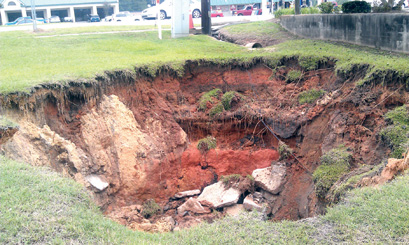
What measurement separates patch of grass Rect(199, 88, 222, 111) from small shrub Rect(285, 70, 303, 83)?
2059 millimetres

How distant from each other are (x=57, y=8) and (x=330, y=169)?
47.6 metres

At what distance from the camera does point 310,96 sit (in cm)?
1001

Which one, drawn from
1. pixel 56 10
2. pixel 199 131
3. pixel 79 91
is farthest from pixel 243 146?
pixel 56 10

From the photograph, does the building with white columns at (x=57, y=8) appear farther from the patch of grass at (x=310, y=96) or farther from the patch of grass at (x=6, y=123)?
the patch of grass at (x=6, y=123)

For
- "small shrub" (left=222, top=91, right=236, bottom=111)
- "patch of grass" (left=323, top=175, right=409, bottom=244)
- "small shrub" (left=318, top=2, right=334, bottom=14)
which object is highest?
"small shrub" (left=318, top=2, right=334, bottom=14)

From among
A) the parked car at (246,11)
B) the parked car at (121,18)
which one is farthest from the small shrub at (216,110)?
the parked car at (246,11)

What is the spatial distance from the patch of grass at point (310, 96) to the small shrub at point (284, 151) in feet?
4.21

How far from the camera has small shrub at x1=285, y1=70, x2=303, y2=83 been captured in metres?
10.7

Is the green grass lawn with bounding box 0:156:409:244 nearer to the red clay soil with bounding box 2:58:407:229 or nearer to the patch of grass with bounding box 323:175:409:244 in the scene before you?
the patch of grass with bounding box 323:175:409:244

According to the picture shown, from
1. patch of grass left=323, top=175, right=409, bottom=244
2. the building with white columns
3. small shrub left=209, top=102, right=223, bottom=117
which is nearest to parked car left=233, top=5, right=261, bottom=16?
the building with white columns

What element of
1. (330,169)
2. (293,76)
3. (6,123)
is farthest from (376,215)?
(293,76)

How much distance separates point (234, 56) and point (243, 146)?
9.75 ft

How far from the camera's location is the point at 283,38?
14789 millimetres

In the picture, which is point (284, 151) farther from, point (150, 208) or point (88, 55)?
point (88, 55)
